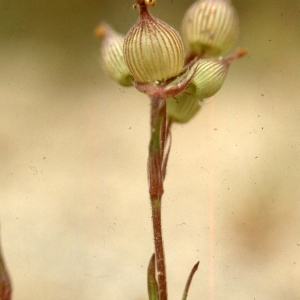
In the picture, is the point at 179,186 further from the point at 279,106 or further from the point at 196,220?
the point at 279,106

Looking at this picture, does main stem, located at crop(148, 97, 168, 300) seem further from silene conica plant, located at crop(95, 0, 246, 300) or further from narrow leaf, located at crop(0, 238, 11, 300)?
narrow leaf, located at crop(0, 238, 11, 300)

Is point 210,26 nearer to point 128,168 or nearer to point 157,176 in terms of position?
point 157,176

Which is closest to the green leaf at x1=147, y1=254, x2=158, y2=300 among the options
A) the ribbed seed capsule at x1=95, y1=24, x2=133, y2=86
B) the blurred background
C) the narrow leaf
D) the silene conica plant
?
the silene conica plant

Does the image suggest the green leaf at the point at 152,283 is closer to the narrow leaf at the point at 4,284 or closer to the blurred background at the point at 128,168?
the narrow leaf at the point at 4,284

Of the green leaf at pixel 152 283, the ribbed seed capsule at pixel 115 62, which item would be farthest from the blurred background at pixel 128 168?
the ribbed seed capsule at pixel 115 62

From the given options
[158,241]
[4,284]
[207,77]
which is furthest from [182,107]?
[4,284]

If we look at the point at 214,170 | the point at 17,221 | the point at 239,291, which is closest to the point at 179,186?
the point at 214,170
